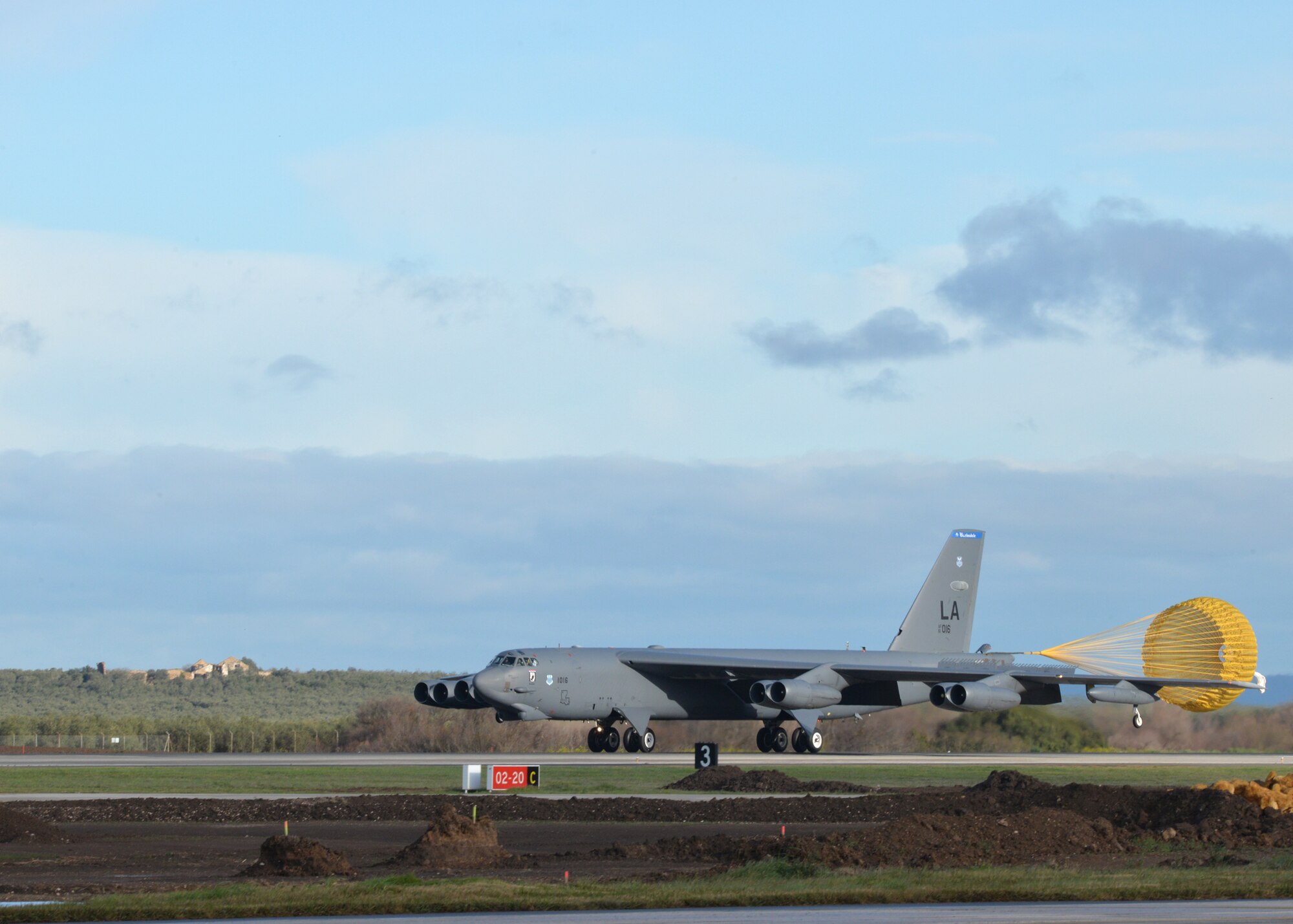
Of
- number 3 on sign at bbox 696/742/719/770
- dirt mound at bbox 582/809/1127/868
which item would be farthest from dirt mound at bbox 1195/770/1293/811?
number 3 on sign at bbox 696/742/719/770

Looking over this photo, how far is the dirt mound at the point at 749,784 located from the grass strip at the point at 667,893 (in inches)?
645

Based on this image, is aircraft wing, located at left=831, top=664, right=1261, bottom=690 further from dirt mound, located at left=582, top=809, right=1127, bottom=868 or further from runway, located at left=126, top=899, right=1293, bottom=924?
runway, located at left=126, top=899, right=1293, bottom=924

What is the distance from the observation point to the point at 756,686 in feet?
150

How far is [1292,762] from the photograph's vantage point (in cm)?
5072

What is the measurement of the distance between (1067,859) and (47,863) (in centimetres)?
1348

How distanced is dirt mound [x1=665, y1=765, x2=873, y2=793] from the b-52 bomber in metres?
7.95

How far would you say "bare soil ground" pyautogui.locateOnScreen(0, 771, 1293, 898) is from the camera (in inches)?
781

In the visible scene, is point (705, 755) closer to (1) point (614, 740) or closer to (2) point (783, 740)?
(1) point (614, 740)

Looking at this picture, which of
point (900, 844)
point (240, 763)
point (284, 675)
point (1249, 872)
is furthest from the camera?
point (284, 675)

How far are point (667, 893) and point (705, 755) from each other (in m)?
26.5

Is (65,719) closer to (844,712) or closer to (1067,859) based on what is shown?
(844,712)

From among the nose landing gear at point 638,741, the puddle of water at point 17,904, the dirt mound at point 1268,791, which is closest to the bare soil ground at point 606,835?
the puddle of water at point 17,904

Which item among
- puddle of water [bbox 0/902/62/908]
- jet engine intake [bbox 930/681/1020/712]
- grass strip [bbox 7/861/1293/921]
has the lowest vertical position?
grass strip [bbox 7/861/1293/921]

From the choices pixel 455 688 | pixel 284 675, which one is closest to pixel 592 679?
pixel 455 688
